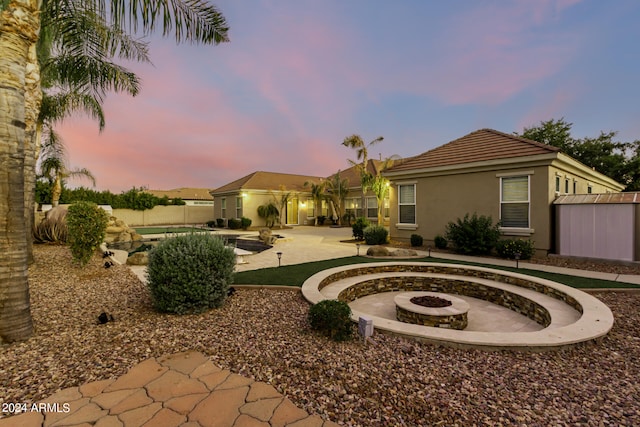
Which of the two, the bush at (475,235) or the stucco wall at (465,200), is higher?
the stucco wall at (465,200)

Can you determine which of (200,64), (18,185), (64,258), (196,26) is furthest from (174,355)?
(200,64)

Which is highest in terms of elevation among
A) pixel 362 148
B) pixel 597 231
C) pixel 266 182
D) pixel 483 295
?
pixel 362 148

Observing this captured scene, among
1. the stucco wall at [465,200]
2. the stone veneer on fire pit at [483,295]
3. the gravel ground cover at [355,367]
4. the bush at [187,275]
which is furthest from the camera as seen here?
the stucco wall at [465,200]

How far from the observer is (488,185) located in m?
10.6

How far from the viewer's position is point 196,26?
604cm

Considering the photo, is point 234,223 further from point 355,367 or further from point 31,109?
point 355,367

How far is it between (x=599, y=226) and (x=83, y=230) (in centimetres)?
1538

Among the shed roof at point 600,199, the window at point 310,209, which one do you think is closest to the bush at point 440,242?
the shed roof at point 600,199

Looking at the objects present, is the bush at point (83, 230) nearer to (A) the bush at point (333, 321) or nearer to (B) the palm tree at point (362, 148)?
(A) the bush at point (333, 321)

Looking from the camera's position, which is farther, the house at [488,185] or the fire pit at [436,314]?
the house at [488,185]

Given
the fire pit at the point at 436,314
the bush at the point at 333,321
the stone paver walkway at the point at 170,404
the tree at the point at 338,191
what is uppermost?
the tree at the point at 338,191

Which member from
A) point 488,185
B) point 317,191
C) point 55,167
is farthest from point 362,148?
point 55,167

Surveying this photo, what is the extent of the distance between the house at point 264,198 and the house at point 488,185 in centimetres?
1296

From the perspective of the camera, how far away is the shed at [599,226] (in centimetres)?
809
